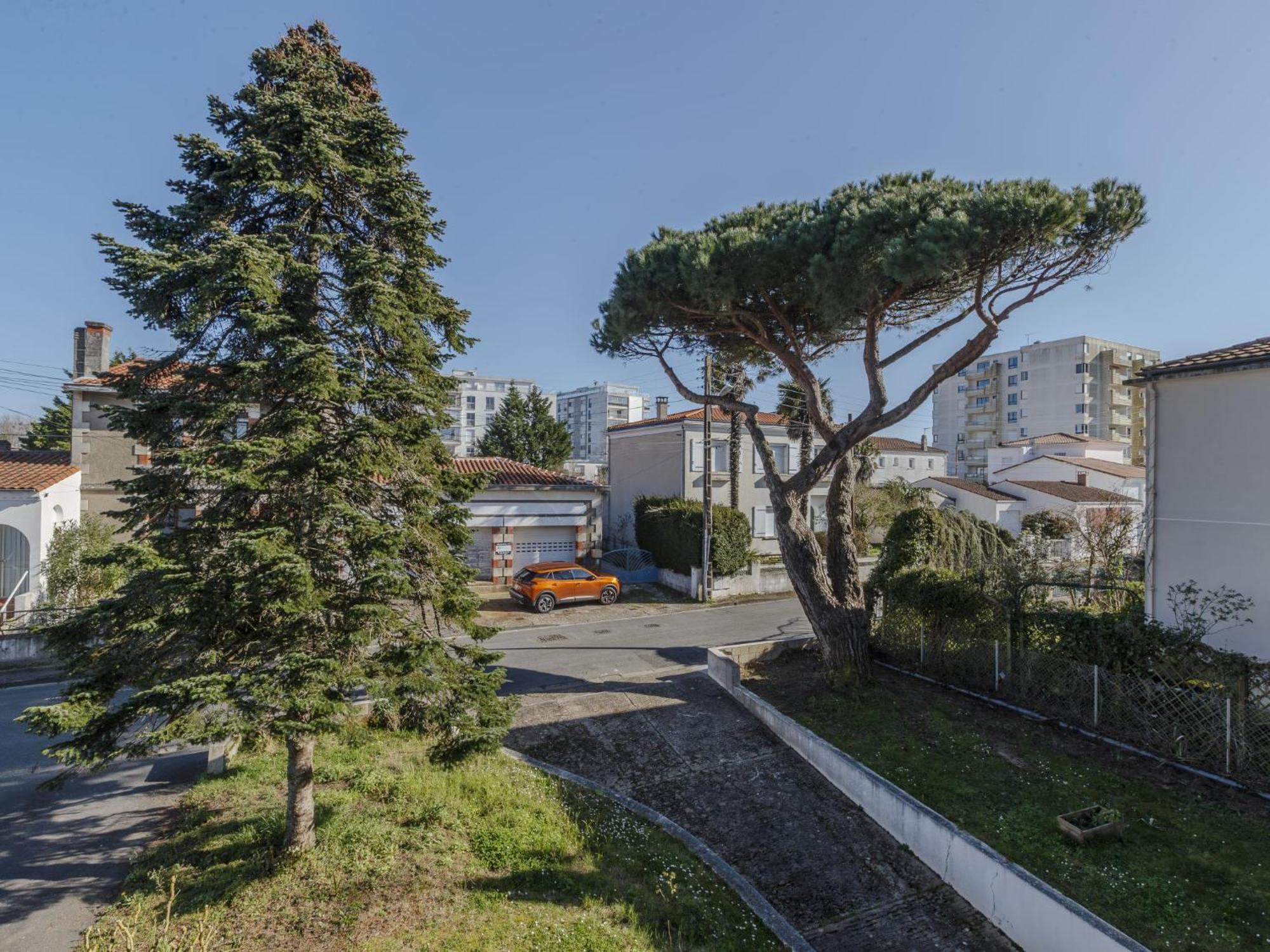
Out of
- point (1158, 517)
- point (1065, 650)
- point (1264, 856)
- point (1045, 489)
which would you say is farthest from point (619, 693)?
point (1045, 489)

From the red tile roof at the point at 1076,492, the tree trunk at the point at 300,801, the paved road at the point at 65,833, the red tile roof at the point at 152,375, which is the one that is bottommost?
the paved road at the point at 65,833

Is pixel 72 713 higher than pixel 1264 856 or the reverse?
higher

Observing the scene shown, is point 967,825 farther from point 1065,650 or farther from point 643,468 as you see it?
point 643,468

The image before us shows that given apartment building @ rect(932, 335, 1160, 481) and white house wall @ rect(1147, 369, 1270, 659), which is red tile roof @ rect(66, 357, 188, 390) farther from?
apartment building @ rect(932, 335, 1160, 481)

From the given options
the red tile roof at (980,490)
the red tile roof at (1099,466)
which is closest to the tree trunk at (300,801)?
the red tile roof at (980,490)

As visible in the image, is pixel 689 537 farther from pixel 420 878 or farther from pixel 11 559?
pixel 11 559

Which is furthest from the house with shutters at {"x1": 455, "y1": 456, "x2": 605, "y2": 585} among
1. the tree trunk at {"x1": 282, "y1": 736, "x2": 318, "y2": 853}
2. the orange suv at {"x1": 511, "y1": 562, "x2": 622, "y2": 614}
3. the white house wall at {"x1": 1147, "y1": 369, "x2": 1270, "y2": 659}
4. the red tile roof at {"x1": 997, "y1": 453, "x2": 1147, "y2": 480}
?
the red tile roof at {"x1": 997, "y1": 453, "x2": 1147, "y2": 480}

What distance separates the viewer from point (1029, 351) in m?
62.7

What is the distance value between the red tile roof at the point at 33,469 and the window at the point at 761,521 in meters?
24.2

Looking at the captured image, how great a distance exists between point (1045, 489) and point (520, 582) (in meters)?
29.3

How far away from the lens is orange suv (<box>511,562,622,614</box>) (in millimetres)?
20625

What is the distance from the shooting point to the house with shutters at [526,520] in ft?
78.1

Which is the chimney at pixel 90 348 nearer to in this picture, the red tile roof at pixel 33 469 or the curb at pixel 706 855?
the red tile roof at pixel 33 469

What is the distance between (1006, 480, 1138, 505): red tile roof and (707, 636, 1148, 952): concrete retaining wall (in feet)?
102
